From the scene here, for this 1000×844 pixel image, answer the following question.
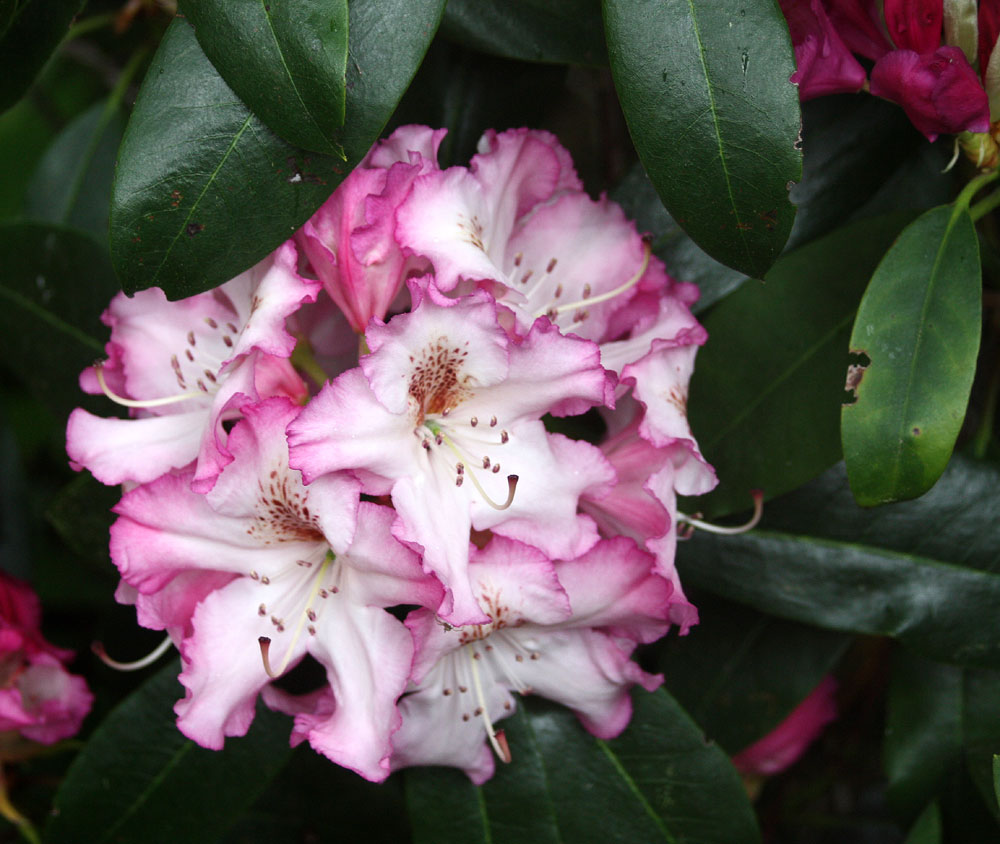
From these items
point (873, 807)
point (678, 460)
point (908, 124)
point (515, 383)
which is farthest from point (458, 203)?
point (873, 807)

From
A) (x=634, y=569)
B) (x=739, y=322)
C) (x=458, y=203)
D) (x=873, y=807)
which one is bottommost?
(x=873, y=807)

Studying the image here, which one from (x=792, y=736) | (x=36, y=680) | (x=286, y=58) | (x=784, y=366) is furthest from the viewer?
(x=792, y=736)

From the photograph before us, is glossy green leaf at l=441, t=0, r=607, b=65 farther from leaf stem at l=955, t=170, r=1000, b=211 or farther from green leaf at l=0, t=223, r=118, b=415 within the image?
green leaf at l=0, t=223, r=118, b=415

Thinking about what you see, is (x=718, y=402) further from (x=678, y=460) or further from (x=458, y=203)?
(x=458, y=203)

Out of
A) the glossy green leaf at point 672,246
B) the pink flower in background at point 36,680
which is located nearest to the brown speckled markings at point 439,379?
the glossy green leaf at point 672,246

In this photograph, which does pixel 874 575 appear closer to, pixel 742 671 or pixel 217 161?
pixel 742 671

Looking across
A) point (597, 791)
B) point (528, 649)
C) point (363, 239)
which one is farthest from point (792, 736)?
point (363, 239)

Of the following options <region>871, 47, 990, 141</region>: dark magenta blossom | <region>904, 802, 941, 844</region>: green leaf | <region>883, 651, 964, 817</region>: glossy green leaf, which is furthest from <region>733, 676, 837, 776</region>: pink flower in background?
<region>871, 47, 990, 141</region>: dark magenta blossom
